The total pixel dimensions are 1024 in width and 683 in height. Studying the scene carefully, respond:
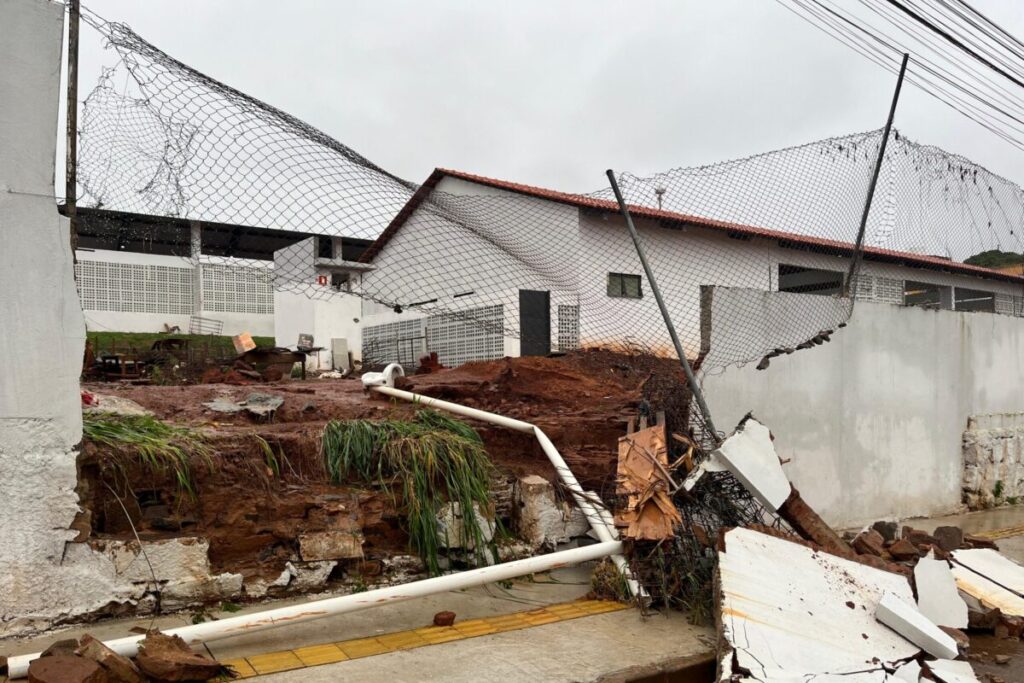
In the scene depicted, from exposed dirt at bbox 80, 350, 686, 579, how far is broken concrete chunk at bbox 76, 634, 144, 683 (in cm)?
93

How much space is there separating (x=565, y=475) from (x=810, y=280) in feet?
16.2

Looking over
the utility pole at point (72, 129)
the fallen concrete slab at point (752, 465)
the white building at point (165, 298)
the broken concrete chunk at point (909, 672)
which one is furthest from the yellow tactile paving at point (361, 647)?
the white building at point (165, 298)

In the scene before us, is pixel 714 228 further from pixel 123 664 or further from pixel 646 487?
pixel 123 664

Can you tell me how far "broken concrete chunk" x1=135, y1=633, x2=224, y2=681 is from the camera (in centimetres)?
295

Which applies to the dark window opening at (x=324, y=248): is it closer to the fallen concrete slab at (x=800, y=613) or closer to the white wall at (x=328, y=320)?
the fallen concrete slab at (x=800, y=613)

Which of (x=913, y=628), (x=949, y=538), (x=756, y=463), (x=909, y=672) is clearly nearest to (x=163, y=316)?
(x=756, y=463)

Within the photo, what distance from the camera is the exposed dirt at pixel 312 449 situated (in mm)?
3935

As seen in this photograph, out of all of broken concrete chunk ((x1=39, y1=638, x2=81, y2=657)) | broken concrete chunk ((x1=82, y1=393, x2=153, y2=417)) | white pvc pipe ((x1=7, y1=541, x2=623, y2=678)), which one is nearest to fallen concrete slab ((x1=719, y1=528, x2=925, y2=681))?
white pvc pipe ((x1=7, y1=541, x2=623, y2=678))

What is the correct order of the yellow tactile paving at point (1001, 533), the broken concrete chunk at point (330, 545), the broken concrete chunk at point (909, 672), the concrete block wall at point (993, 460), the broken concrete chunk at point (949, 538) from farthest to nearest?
1. the concrete block wall at point (993, 460)
2. the yellow tactile paving at point (1001, 533)
3. the broken concrete chunk at point (949, 538)
4. the broken concrete chunk at point (330, 545)
5. the broken concrete chunk at point (909, 672)

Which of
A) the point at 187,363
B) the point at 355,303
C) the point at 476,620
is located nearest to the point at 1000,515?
the point at 476,620

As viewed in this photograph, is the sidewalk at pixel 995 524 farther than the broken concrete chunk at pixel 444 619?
Yes

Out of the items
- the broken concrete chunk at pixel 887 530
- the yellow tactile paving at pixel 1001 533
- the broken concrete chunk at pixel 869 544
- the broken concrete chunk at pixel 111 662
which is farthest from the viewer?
the yellow tactile paving at pixel 1001 533

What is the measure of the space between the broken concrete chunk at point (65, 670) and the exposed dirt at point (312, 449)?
957 millimetres

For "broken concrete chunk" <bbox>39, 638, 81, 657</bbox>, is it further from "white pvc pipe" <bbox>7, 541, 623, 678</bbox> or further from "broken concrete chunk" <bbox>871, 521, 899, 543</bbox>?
"broken concrete chunk" <bbox>871, 521, 899, 543</bbox>
